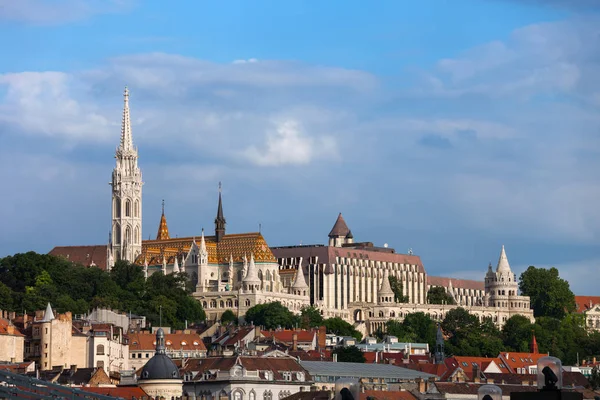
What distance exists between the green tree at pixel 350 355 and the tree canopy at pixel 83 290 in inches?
1301

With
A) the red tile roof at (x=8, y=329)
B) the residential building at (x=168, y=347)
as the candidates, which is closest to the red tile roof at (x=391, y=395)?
the red tile roof at (x=8, y=329)

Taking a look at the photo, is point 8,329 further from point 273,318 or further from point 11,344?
point 273,318

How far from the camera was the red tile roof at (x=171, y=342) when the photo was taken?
5696 inches

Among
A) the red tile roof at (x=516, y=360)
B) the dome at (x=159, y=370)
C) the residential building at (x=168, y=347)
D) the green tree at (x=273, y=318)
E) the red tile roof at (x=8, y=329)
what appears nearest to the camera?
the dome at (x=159, y=370)

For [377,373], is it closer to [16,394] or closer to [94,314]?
[94,314]

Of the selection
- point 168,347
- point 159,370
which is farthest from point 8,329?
point 159,370

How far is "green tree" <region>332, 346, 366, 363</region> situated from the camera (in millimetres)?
147875

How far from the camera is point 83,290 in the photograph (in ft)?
621

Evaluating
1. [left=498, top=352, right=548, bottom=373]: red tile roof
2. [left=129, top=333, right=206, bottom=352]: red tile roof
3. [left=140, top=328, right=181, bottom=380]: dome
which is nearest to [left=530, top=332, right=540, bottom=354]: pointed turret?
[left=498, top=352, right=548, bottom=373]: red tile roof

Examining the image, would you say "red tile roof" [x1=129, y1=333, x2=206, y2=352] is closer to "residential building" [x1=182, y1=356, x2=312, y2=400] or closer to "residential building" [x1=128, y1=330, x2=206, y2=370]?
"residential building" [x1=128, y1=330, x2=206, y2=370]

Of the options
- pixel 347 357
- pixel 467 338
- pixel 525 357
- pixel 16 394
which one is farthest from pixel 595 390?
pixel 16 394

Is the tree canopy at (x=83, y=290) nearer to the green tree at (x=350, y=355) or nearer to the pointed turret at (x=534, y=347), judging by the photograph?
the green tree at (x=350, y=355)

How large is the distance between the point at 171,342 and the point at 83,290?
40.0 meters

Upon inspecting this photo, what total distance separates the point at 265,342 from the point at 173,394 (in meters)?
57.3
